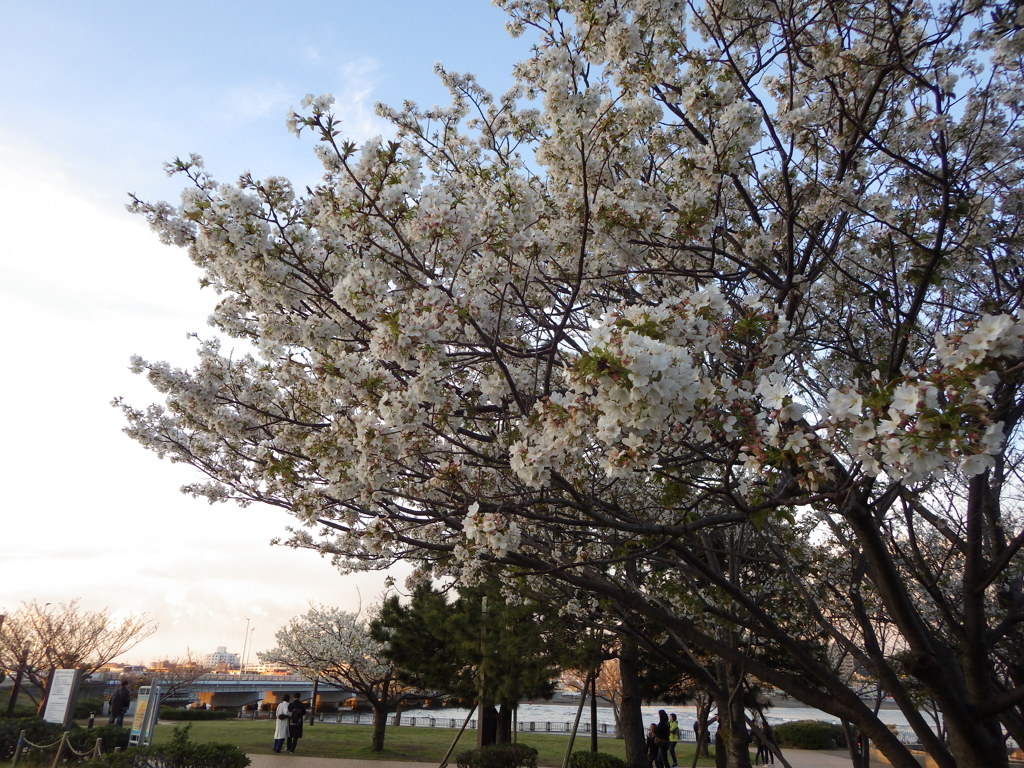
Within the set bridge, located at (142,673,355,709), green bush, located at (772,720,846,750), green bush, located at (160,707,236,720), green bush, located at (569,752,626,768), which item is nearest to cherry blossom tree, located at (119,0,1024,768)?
green bush, located at (569,752,626,768)

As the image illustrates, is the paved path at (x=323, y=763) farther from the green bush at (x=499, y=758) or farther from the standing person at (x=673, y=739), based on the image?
the green bush at (x=499, y=758)

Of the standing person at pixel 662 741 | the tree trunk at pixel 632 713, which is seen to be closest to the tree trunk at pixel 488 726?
the tree trunk at pixel 632 713

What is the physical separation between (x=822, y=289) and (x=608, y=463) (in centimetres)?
385

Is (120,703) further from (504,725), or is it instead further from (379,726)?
(504,725)

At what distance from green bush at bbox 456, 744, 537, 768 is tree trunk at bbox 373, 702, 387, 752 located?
6535mm

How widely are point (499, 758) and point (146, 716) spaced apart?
569 cm

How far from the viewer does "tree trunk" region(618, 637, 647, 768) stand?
12.1 meters

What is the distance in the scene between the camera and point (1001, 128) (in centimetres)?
517

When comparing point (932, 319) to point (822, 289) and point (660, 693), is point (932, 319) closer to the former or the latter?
point (822, 289)

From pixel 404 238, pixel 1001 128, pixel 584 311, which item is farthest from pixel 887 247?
pixel 404 238

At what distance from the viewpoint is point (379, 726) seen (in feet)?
57.8

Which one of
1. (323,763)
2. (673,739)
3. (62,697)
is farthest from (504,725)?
(62,697)

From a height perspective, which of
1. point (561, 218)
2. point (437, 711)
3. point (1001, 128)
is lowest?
point (437, 711)

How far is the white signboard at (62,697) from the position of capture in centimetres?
1079
